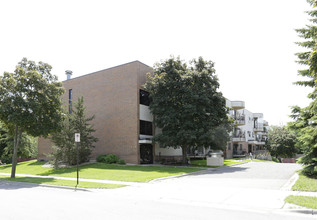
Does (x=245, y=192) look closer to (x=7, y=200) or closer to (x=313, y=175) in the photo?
(x=313, y=175)

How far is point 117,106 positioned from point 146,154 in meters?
6.08

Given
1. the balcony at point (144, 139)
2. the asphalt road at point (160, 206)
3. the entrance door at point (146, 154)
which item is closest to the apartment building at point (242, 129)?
the entrance door at point (146, 154)

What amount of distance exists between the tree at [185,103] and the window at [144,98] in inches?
55.6

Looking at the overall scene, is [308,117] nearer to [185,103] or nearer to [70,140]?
[185,103]

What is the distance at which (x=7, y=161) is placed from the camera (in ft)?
146

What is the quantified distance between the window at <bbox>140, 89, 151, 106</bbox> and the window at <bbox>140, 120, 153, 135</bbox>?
210cm

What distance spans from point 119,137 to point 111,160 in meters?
2.78

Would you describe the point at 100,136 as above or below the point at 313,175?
above

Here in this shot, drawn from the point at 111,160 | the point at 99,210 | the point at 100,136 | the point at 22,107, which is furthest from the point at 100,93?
the point at 99,210

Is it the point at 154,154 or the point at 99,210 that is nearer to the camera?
the point at 99,210

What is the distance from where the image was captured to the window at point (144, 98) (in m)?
28.3

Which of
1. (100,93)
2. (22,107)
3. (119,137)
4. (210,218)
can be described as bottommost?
(210,218)

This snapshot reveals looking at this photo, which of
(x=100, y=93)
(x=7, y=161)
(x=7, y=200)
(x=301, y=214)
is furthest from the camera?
(x=7, y=161)

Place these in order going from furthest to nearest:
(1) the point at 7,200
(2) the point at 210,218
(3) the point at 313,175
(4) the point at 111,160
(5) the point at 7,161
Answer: (5) the point at 7,161 < (4) the point at 111,160 < (3) the point at 313,175 < (1) the point at 7,200 < (2) the point at 210,218
